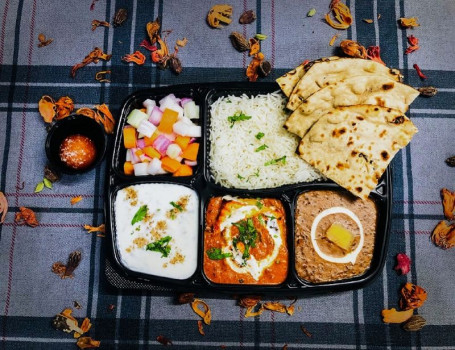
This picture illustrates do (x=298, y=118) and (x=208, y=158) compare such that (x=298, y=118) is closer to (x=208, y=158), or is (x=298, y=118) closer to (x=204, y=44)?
(x=208, y=158)

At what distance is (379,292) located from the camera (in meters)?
3.60

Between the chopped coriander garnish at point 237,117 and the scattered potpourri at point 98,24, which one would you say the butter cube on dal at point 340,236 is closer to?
the chopped coriander garnish at point 237,117

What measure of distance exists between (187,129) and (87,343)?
70.2 inches

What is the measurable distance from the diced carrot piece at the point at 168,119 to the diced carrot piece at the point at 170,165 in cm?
22

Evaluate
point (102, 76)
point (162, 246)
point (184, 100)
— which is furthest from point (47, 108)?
point (162, 246)

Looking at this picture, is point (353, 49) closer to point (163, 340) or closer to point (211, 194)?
point (211, 194)

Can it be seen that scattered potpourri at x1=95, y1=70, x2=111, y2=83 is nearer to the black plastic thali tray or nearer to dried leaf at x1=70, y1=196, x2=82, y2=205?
the black plastic thali tray

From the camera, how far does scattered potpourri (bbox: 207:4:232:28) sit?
12.4 ft

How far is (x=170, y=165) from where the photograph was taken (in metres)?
3.33

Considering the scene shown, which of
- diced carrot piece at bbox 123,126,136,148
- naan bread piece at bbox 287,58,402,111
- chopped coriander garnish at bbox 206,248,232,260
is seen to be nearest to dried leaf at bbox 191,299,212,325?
chopped coriander garnish at bbox 206,248,232,260

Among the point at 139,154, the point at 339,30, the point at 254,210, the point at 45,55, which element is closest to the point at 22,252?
the point at 139,154

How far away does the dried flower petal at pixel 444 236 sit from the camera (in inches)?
142

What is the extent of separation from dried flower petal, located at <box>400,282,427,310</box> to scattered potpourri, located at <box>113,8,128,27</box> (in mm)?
3030

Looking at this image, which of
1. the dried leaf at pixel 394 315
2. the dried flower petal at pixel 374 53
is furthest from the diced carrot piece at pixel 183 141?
the dried leaf at pixel 394 315
